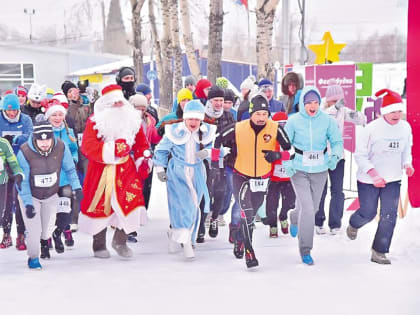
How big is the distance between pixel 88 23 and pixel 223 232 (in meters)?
27.9

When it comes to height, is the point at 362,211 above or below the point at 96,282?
above

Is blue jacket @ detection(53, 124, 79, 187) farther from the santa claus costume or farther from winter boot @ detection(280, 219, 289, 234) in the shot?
winter boot @ detection(280, 219, 289, 234)

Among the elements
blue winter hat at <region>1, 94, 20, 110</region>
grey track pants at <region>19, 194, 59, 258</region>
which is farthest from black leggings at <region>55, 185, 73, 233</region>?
blue winter hat at <region>1, 94, 20, 110</region>

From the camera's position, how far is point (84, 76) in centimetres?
3105

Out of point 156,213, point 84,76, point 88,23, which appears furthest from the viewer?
point 88,23

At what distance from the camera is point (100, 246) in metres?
6.14

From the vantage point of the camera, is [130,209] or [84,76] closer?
[130,209]

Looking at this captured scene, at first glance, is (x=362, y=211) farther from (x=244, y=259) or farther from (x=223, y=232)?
(x=223, y=232)

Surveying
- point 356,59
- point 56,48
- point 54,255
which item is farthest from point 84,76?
point 54,255

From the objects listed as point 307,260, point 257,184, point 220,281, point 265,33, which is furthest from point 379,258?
point 265,33

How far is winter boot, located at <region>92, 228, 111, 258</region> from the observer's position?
6.11 m

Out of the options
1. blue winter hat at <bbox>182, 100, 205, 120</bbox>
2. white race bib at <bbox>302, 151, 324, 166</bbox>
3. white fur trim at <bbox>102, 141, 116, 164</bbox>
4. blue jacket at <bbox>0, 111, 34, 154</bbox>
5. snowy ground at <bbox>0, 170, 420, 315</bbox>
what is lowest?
snowy ground at <bbox>0, 170, 420, 315</bbox>

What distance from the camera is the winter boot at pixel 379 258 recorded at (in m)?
5.77

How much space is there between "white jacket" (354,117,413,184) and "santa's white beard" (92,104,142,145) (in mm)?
2139
